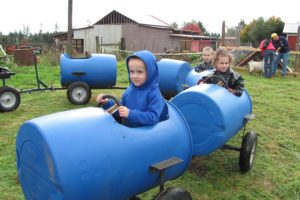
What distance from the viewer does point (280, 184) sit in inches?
166

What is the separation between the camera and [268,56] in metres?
14.0

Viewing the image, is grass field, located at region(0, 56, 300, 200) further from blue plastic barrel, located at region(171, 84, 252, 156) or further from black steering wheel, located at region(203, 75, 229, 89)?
black steering wheel, located at region(203, 75, 229, 89)

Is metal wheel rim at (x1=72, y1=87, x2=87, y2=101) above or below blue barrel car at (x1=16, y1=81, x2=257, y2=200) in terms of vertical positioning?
below

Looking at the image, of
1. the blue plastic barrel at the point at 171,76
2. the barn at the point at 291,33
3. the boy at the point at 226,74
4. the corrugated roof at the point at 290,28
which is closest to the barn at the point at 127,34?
the barn at the point at 291,33

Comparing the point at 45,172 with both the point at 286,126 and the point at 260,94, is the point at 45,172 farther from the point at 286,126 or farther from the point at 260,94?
the point at 260,94

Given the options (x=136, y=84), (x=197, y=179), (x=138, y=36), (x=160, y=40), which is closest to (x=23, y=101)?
(x=197, y=179)

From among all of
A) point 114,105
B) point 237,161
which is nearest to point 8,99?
point 237,161

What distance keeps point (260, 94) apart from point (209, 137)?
660 cm

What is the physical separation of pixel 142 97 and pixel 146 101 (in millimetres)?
50

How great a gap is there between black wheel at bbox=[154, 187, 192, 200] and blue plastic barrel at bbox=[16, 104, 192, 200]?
0.44ft

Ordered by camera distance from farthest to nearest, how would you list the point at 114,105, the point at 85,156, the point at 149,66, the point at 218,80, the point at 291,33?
the point at 291,33 → the point at 218,80 → the point at 149,66 → the point at 114,105 → the point at 85,156

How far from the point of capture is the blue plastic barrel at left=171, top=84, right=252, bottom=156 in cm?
395

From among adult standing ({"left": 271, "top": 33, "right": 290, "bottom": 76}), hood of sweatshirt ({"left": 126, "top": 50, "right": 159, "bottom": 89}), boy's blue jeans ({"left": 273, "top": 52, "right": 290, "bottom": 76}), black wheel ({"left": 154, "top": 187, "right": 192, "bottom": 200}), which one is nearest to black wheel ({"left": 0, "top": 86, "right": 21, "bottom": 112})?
hood of sweatshirt ({"left": 126, "top": 50, "right": 159, "bottom": 89})

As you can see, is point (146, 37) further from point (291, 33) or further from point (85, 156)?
point (85, 156)
